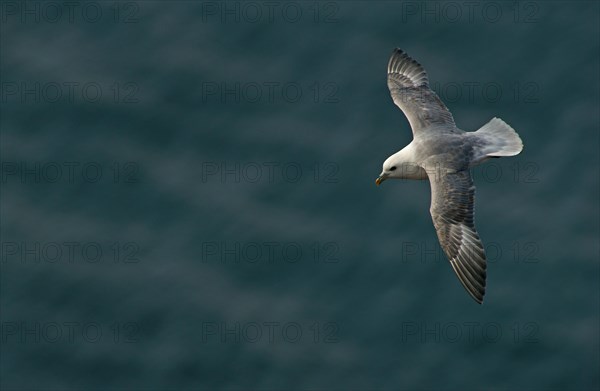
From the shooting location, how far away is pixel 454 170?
28797 mm

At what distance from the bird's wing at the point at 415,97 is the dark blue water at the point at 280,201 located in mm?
3565

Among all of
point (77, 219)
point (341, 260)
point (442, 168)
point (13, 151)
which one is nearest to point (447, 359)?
point (341, 260)

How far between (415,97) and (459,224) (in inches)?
147

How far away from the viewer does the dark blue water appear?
32.9m

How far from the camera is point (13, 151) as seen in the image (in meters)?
35.2

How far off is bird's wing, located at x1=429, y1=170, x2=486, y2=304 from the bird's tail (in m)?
0.65

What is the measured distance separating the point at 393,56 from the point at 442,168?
4134mm

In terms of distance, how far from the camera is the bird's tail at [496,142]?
95.5ft
